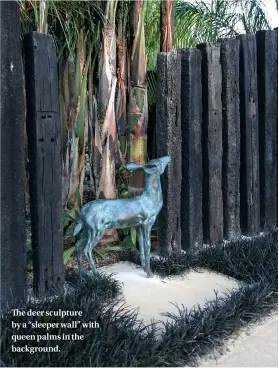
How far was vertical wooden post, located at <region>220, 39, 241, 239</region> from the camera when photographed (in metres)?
4.79

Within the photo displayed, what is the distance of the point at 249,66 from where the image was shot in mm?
5020

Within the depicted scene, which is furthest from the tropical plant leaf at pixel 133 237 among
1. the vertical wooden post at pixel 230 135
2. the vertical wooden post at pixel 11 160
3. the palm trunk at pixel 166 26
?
the palm trunk at pixel 166 26

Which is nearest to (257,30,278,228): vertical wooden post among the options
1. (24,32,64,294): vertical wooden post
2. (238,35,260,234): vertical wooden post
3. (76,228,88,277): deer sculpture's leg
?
(238,35,260,234): vertical wooden post

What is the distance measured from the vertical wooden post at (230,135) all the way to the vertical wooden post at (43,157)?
206 cm

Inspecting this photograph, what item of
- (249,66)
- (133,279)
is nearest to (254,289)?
(133,279)

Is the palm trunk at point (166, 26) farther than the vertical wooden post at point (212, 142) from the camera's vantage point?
Yes

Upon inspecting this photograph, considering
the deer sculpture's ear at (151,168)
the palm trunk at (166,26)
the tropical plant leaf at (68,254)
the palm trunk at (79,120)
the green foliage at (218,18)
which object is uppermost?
the green foliage at (218,18)

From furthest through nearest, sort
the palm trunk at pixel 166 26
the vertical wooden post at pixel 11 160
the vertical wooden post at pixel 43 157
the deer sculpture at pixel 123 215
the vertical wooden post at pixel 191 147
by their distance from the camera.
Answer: the palm trunk at pixel 166 26 → the vertical wooden post at pixel 191 147 → the deer sculpture at pixel 123 215 → the vertical wooden post at pixel 43 157 → the vertical wooden post at pixel 11 160

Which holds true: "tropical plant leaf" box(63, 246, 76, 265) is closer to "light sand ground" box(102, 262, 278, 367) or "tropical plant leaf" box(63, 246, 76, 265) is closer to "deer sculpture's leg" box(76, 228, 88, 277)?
"light sand ground" box(102, 262, 278, 367)

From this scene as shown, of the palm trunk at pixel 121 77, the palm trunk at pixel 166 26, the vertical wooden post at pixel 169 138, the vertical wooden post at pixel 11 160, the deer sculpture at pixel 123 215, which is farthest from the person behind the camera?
the palm trunk at pixel 121 77

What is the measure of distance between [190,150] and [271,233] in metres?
1.32

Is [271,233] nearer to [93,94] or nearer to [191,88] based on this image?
[191,88]

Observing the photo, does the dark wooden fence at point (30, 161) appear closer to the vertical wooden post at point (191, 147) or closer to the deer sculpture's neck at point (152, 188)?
the deer sculpture's neck at point (152, 188)

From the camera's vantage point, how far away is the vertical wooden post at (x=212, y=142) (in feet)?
15.2
